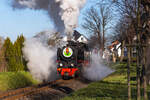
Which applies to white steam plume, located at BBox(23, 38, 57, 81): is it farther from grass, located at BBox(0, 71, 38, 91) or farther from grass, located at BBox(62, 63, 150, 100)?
grass, located at BBox(62, 63, 150, 100)

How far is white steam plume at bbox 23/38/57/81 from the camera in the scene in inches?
755

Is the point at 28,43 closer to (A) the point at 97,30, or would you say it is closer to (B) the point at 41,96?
(B) the point at 41,96

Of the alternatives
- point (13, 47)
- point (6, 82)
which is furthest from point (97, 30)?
point (6, 82)

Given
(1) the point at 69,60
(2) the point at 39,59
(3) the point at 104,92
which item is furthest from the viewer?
(2) the point at 39,59

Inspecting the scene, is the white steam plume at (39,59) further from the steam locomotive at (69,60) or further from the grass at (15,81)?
the steam locomotive at (69,60)

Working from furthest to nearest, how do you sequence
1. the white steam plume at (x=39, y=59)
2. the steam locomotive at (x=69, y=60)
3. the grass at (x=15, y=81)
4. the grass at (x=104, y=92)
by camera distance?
the white steam plume at (x=39, y=59), the steam locomotive at (x=69, y=60), the grass at (x=15, y=81), the grass at (x=104, y=92)

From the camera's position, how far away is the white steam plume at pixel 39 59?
1917cm

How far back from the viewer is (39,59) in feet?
63.6

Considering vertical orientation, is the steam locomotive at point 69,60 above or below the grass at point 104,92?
above

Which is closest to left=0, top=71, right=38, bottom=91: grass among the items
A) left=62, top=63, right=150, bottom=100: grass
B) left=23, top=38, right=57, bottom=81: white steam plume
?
left=23, top=38, right=57, bottom=81: white steam plume

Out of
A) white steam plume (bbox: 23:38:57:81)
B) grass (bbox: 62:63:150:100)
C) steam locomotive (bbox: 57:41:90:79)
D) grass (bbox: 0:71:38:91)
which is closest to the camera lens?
grass (bbox: 62:63:150:100)

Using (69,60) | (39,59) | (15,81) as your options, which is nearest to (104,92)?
(15,81)

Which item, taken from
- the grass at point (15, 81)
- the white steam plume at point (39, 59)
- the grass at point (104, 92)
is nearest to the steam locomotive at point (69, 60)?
the white steam plume at point (39, 59)

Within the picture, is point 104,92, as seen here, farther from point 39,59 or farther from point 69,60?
point 39,59
